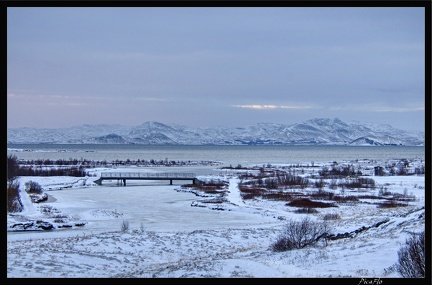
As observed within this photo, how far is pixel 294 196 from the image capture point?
39.3 m

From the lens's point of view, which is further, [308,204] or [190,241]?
[308,204]

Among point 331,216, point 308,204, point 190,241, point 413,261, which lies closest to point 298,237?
point 190,241

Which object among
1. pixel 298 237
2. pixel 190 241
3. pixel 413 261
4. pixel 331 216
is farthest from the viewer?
pixel 331 216

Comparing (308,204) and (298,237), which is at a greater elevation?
(298,237)

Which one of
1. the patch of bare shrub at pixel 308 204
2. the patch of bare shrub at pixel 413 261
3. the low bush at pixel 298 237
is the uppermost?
the patch of bare shrub at pixel 413 261

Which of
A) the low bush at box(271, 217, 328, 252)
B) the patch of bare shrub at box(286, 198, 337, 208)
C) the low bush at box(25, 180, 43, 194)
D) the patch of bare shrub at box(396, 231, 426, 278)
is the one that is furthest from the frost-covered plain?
the low bush at box(25, 180, 43, 194)

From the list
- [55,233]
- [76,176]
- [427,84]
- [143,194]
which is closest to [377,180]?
[143,194]

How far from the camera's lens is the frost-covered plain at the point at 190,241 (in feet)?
43.8

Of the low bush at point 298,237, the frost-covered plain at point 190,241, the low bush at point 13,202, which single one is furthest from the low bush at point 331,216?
the low bush at point 13,202

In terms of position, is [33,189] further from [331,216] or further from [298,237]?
[298,237]

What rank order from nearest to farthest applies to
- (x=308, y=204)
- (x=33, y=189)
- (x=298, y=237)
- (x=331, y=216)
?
1. (x=298, y=237)
2. (x=331, y=216)
3. (x=308, y=204)
4. (x=33, y=189)

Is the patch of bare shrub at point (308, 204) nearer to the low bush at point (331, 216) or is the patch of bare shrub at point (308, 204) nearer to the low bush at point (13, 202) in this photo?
the low bush at point (331, 216)

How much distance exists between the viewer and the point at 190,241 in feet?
63.9

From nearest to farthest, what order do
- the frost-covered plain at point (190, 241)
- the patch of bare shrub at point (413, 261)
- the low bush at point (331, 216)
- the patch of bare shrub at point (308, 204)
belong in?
the patch of bare shrub at point (413, 261)
the frost-covered plain at point (190, 241)
the low bush at point (331, 216)
the patch of bare shrub at point (308, 204)
